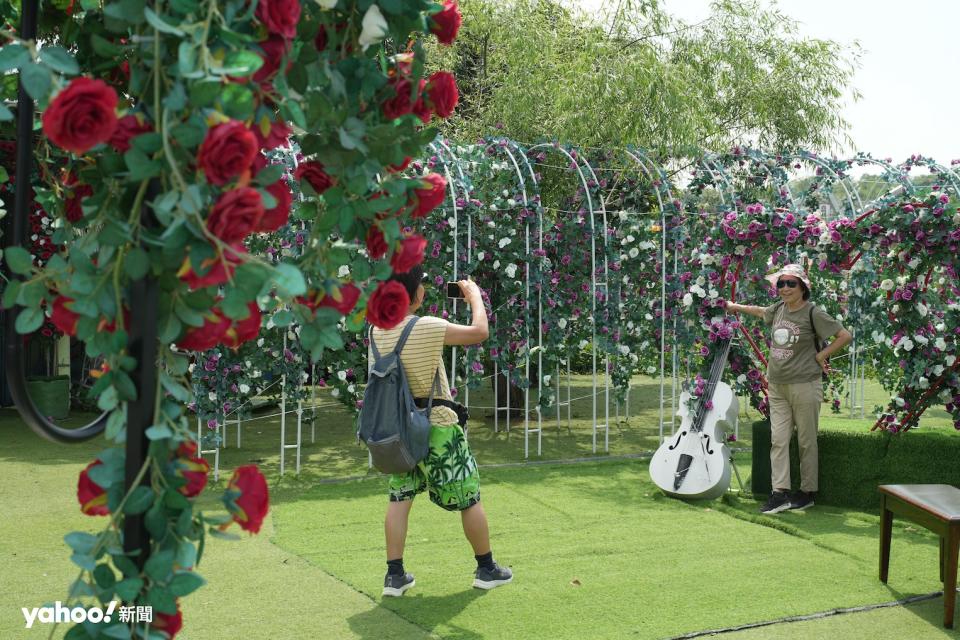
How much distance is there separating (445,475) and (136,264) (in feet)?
9.13

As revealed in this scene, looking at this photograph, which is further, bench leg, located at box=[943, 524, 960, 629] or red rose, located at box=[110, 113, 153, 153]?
bench leg, located at box=[943, 524, 960, 629]

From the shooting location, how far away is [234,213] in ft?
4.25

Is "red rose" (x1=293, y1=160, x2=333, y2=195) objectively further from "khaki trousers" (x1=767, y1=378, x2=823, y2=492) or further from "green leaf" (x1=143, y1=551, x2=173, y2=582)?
"khaki trousers" (x1=767, y1=378, x2=823, y2=492)

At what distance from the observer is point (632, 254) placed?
778 centimetres

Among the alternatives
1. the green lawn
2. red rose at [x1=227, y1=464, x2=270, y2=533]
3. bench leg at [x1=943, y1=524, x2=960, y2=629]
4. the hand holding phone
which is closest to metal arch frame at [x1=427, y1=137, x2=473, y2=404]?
the green lawn

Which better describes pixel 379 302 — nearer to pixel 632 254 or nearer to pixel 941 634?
pixel 941 634

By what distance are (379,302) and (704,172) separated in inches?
262

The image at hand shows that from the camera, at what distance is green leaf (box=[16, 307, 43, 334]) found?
142cm

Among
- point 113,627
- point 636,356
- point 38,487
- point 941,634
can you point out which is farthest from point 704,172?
point 113,627

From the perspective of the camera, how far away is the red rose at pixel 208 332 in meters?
1.45

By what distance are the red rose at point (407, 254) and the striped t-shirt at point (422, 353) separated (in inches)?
91.1

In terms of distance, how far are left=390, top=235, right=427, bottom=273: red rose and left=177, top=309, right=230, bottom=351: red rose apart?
0.33 meters

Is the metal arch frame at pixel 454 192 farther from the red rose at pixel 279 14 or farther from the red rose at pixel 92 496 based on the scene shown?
the red rose at pixel 279 14

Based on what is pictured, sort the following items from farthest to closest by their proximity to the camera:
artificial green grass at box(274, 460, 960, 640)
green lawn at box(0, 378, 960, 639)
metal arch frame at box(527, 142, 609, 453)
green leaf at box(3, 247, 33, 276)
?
metal arch frame at box(527, 142, 609, 453)
artificial green grass at box(274, 460, 960, 640)
green lawn at box(0, 378, 960, 639)
green leaf at box(3, 247, 33, 276)
